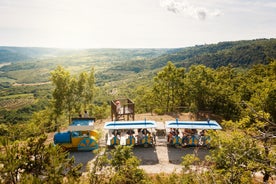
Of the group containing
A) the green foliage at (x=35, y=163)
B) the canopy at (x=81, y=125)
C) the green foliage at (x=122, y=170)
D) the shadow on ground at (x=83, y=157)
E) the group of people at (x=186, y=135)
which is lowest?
the shadow on ground at (x=83, y=157)

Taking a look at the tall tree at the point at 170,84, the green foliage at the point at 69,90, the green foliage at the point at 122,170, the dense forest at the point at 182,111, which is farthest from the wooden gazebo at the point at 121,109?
the green foliage at the point at 122,170

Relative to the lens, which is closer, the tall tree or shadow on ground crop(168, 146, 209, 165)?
shadow on ground crop(168, 146, 209, 165)

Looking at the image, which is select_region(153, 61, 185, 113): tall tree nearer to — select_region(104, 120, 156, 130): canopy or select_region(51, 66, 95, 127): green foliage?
select_region(51, 66, 95, 127): green foliage

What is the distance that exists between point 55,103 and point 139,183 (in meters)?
17.1

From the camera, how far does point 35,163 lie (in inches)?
253

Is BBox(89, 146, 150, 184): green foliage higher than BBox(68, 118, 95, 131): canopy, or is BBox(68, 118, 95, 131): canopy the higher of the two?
BBox(68, 118, 95, 131): canopy

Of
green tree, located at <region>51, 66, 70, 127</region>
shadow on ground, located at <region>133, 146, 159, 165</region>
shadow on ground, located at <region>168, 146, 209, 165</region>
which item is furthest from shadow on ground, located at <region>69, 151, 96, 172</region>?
green tree, located at <region>51, 66, 70, 127</region>

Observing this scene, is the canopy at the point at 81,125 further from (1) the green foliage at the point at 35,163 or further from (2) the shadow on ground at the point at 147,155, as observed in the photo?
(1) the green foliage at the point at 35,163

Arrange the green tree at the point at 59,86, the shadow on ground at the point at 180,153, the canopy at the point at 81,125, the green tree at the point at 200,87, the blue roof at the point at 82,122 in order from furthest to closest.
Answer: the green tree at the point at 200,87, the green tree at the point at 59,86, the blue roof at the point at 82,122, the canopy at the point at 81,125, the shadow on ground at the point at 180,153

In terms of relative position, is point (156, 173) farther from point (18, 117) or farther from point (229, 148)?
point (18, 117)

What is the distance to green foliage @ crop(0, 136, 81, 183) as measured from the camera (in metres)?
5.60

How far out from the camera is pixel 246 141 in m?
7.87

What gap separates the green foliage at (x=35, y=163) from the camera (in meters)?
5.60

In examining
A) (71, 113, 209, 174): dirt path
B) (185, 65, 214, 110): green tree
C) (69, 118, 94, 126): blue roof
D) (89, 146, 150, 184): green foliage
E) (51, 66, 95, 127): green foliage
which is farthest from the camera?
(185, 65, 214, 110): green tree
